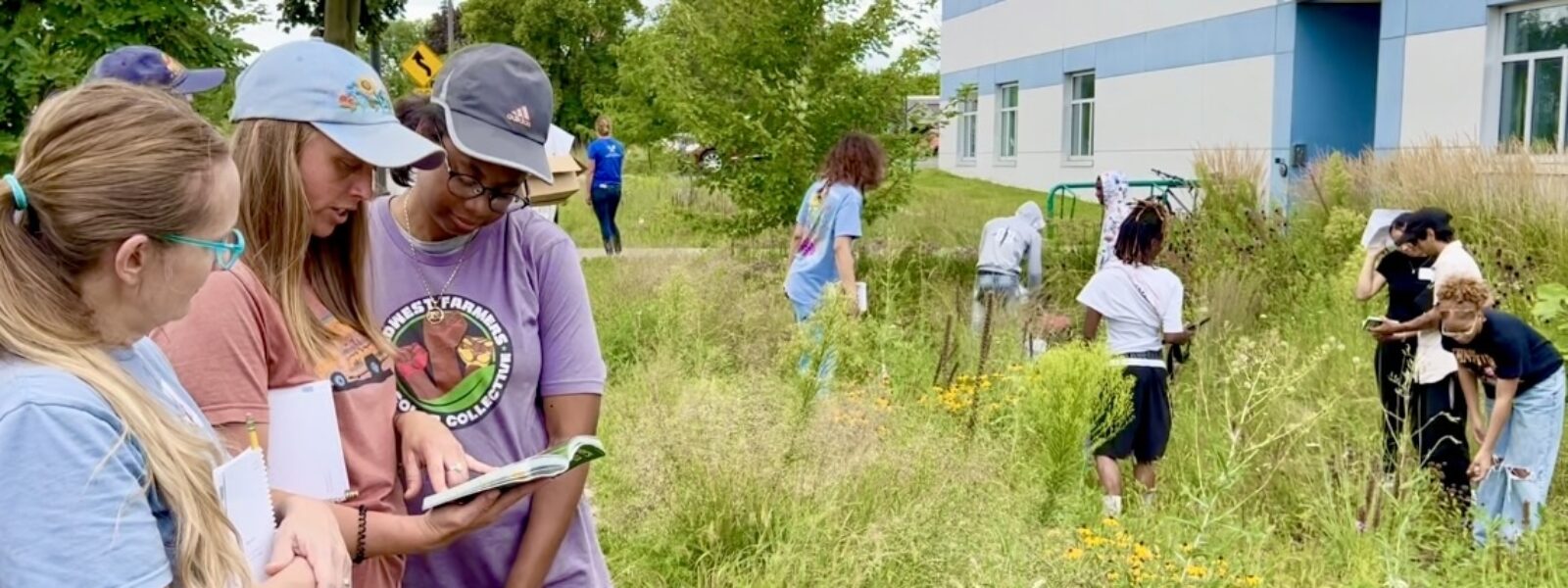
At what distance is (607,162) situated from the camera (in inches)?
554

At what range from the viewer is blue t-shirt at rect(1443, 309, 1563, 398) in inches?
189

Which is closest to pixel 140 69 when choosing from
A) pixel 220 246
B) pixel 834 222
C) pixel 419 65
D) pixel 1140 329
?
pixel 220 246

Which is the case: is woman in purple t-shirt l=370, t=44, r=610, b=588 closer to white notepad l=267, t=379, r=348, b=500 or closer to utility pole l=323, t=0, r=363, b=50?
white notepad l=267, t=379, r=348, b=500

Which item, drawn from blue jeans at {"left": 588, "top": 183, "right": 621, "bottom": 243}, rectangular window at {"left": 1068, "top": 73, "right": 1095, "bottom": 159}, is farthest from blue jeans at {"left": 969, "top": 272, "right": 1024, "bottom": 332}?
rectangular window at {"left": 1068, "top": 73, "right": 1095, "bottom": 159}

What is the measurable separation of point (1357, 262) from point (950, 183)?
61.1 feet

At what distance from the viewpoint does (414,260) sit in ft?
6.55

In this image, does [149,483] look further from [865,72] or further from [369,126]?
[865,72]

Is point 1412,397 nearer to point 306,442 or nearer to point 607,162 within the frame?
point 306,442

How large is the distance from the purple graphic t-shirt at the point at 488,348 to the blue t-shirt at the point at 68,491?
0.75m

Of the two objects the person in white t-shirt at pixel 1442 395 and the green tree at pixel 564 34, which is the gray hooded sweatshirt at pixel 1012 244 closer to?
the person in white t-shirt at pixel 1442 395

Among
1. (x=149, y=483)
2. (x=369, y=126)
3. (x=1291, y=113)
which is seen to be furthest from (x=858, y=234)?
(x=1291, y=113)

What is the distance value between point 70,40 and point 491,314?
3.50m

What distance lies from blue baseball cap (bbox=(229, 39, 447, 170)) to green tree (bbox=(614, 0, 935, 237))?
739cm

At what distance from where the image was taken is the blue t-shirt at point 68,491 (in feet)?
3.58
